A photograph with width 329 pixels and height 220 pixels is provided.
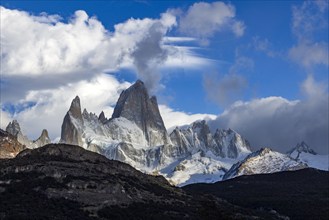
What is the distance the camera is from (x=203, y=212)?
8781 centimetres

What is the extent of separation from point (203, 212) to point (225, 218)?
3281 millimetres

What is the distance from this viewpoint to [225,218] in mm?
86125
